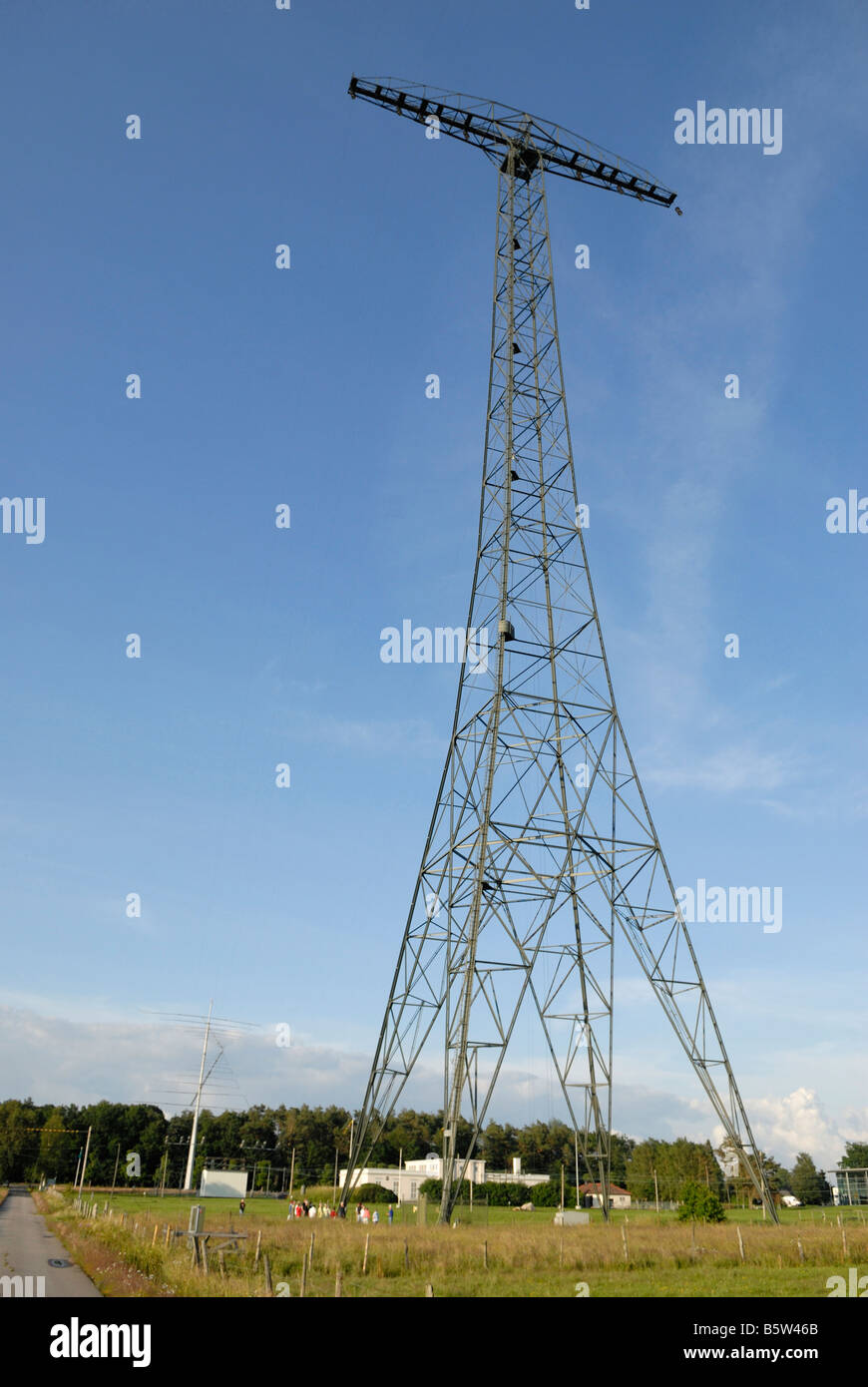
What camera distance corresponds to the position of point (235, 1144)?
101562 millimetres

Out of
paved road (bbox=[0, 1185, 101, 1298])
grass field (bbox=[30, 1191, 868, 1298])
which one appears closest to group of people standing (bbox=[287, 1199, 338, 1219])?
paved road (bbox=[0, 1185, 101, 1298])

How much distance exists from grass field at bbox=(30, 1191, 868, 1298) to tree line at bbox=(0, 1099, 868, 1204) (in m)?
63.6

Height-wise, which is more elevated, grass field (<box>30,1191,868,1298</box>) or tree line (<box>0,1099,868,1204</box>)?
grass field (<box>30,1191,868,1298</box>)

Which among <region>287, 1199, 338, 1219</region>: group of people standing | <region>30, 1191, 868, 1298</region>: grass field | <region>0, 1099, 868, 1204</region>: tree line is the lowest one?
<region>0, 1099, 868, 1204</region>: tree line

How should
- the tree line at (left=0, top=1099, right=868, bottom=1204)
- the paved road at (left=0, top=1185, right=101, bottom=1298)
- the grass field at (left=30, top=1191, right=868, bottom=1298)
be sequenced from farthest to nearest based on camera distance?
the tree line at (left=0, top=1099, right=868, bottom=1204)
the paved road at (left=0, top=1185, right=101, bottom=1298)
the grass field at (left=30, top=1191, right=868, bottom=1298)

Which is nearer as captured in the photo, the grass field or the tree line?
the grass field

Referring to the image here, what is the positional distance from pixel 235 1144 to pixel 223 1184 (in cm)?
4917

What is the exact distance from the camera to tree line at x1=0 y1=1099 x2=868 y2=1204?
88.9m

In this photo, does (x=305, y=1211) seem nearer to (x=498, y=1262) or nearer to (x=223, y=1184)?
(x=498, y=1262)

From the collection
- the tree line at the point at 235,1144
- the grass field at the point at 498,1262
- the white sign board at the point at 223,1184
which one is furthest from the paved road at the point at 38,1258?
the tree line at the point at 235,1144

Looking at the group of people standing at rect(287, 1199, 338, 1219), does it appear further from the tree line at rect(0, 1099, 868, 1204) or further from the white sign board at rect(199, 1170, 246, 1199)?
the tree line at rect(0, 1099, 868, 1204)

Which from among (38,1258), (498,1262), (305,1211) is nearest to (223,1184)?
(305,1211)
